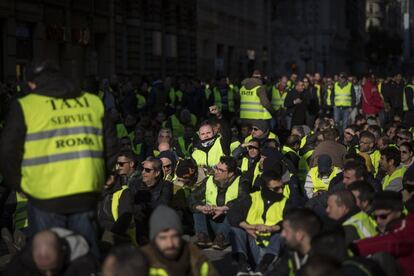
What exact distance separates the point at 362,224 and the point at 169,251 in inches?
71.1

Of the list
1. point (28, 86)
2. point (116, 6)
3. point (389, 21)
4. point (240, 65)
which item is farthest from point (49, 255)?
point (389, 21)

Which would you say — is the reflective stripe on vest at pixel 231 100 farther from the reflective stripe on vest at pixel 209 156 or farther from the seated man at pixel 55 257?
the seated man at pixel 55 257

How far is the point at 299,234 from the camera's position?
22.3 feet

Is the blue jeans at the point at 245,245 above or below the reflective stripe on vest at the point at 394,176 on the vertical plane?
below

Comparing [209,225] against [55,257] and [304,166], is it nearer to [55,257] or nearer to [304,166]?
[304,166]

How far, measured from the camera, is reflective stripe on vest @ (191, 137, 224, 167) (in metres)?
13.5

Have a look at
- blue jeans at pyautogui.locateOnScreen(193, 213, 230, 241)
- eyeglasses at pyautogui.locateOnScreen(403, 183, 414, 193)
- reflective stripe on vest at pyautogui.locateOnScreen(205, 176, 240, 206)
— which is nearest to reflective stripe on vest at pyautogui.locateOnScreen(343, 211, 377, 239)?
eyeglasses at pyautogui.locateOnScreen(403, 183, 414, 193)

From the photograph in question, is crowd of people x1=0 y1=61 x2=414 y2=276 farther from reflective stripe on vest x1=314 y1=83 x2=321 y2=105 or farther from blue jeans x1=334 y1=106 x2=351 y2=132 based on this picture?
reflective stripe on vest x1=314 y1=83 x2=321 y2=105

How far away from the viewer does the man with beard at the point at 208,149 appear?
13492 mm

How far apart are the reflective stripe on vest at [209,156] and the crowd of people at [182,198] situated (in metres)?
0.02

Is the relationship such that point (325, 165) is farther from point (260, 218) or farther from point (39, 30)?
point (39, 30)

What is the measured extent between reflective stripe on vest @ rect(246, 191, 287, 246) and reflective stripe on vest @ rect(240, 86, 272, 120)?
34.9 ft

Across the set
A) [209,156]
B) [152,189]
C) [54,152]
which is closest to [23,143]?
[54,152]

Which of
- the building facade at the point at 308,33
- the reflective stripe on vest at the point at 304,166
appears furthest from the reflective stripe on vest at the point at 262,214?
the building facade at the point at 308,33
